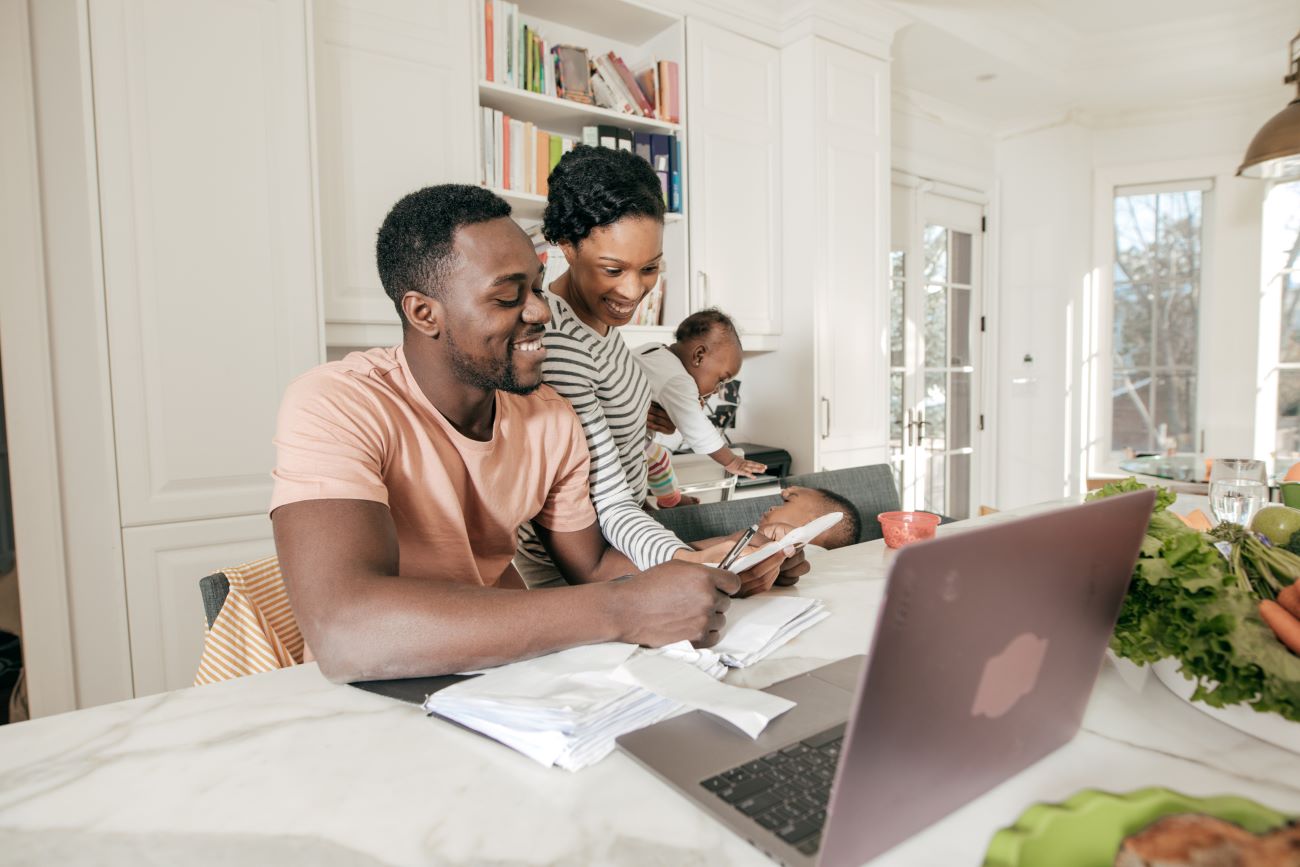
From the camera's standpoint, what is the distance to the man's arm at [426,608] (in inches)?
31.8

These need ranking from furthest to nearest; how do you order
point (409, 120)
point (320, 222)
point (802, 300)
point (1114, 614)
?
point (802, 300), point (409, 120), point (320, 222), point (1114, 614)

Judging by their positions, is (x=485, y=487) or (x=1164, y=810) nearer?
(x=1164, y=810)

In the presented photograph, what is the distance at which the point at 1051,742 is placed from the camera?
2.06ft

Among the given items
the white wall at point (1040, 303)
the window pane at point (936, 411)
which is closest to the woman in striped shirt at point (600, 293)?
the window pane at point (936, 411)

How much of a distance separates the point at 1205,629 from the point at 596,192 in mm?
1101

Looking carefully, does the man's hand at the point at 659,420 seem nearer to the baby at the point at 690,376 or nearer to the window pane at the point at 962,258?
the baby at the point at 690,376

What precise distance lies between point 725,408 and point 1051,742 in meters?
2.81

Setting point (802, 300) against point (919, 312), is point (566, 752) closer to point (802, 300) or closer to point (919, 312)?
point (802, 300)

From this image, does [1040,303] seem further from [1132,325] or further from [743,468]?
[743,468]

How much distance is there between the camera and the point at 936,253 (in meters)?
4.32

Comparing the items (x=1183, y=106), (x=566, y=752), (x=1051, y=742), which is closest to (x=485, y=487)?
(x=566, y=752)

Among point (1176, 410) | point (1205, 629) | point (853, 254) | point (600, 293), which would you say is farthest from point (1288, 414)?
point (1205, 629)

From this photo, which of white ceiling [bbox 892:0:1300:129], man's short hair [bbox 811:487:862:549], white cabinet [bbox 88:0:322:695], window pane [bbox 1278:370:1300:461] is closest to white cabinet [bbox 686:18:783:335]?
white ceiling [bbox 892:0:1300:129]

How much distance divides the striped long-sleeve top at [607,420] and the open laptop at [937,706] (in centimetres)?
56
